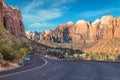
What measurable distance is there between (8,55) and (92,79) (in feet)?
81.2

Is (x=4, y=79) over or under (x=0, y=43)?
under

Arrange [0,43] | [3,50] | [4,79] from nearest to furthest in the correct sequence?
[4,79] < [3,50] < [0,43]

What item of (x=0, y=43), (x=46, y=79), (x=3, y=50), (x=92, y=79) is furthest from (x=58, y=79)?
(x=0, y=43)

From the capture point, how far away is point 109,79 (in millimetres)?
20828

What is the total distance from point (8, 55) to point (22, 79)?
23.5 metres

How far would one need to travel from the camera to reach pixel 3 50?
139 feet

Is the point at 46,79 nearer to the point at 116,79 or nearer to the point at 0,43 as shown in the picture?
the point at 116,79

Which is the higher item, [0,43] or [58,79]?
[0,43]

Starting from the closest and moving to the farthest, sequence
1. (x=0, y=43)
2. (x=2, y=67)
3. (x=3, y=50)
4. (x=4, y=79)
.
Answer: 1. (x=4, y=79)
2. (x=2, y=67)
3. (x=3, y=50)
4. (x=0, y=43)

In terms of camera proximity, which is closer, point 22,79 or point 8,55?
point 22,79

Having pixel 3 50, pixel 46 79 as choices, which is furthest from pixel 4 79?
pixel 3 50

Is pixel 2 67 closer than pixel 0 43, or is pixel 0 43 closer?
pixel 2 67

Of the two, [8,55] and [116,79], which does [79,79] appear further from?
[8,55]

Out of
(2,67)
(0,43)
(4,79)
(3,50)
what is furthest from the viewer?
(0,43)
